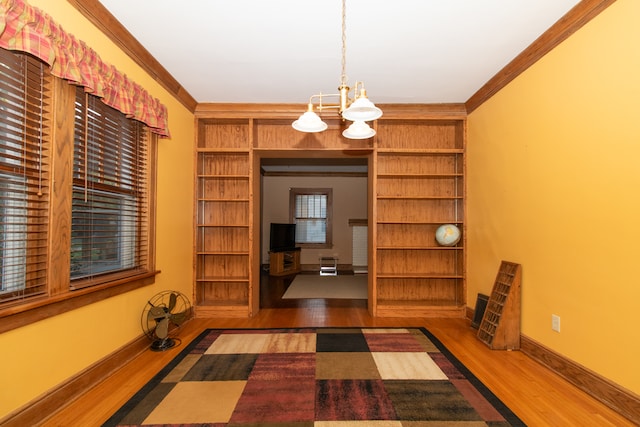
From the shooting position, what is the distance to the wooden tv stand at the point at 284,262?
294 inches

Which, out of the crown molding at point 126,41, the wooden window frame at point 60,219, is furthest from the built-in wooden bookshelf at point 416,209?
the wooden window frame at point 60,219

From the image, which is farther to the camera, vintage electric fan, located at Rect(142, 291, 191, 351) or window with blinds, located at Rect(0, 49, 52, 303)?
vintage electric fan, located at Rect(142, 291, 191, 351)

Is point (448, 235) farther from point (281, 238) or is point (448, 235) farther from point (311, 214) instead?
point (311, 214)

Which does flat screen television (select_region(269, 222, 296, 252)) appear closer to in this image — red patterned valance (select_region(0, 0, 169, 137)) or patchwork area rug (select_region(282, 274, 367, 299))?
patchwork area rug (select_region(282, 274, 367, 299))

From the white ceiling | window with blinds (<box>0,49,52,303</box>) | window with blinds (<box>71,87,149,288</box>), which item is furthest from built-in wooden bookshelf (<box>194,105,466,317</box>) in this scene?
window with blinds (<box>0,49,52,303</box>)

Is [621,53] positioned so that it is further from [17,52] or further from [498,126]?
[17,52]

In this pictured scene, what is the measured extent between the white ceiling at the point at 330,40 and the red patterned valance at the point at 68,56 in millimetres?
419

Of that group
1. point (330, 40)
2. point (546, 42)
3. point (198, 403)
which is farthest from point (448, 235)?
point (198, 403)

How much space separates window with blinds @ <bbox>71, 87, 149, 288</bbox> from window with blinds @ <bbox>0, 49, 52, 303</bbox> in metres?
0.25

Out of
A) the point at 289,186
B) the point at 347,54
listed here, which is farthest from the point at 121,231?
the point at 289,186

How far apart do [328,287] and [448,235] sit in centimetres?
268

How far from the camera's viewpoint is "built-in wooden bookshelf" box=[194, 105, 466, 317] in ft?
13.6

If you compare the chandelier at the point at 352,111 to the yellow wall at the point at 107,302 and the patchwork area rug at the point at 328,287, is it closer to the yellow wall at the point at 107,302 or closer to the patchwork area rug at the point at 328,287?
the yellow wall at the point at 107,302

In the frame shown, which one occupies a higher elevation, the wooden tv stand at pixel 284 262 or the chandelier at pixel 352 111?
the chandelier at pixel 352 111
